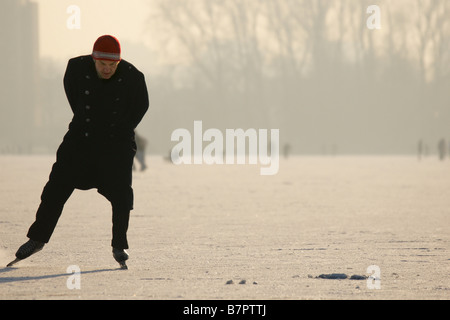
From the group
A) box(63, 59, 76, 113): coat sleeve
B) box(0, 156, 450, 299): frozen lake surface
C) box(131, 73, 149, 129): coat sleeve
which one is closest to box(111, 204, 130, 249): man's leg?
box(0, 156, 450, 299): frozen lake surface

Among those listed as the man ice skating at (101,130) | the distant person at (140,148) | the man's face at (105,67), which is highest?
the man's face at (105,67)

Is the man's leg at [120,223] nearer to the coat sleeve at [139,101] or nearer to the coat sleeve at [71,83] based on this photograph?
the coat sleeve at [139,101]

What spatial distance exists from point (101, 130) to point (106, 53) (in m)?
0.56

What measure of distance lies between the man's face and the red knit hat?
0.05 m

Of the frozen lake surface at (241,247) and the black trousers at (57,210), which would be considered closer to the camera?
the frozen lake surface at (241,247)

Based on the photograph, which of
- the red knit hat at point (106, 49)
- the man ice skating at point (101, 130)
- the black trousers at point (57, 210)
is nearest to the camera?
the red knit hat at point (106, 49)

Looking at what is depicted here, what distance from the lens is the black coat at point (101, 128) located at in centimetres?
676

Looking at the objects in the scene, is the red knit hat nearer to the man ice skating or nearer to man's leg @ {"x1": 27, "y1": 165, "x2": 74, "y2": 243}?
the man ice skating

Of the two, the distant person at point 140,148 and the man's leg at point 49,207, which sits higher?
the man's leg at point 49,207

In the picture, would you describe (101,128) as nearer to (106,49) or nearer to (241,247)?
(106,49)

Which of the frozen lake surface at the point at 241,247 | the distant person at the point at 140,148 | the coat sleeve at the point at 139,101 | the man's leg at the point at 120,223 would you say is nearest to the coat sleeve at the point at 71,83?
the coat sleeve at the point at 139,101

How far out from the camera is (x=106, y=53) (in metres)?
6.54
